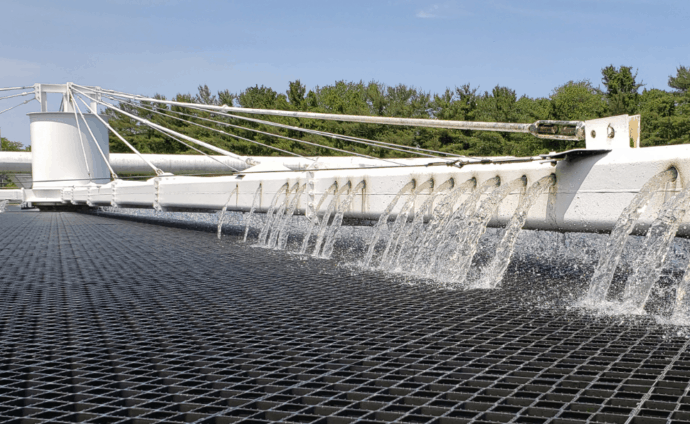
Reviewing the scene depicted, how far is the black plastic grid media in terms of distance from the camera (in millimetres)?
1968

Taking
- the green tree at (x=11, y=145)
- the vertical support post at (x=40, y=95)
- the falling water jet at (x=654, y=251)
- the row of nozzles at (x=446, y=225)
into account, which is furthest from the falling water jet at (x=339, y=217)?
the green tree at (x=11, y=145)

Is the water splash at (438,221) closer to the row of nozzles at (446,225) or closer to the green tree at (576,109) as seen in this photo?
the row of nozzles at (446,225)

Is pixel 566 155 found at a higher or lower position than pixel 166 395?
higher

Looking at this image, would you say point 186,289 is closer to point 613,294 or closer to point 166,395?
point 166,395

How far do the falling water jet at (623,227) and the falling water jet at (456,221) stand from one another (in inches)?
56.7

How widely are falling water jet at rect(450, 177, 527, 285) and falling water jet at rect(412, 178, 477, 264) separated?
307mm

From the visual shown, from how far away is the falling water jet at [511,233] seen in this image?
511cm

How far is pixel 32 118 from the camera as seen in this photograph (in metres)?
18.3

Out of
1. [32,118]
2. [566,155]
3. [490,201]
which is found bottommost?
[490,201]

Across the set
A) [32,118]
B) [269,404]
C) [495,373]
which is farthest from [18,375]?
[32,118]

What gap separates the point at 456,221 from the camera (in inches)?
247

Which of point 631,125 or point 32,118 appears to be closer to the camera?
point 631,125

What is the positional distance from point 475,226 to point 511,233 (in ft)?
1.47

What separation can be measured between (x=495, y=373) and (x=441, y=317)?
118 centimetres
